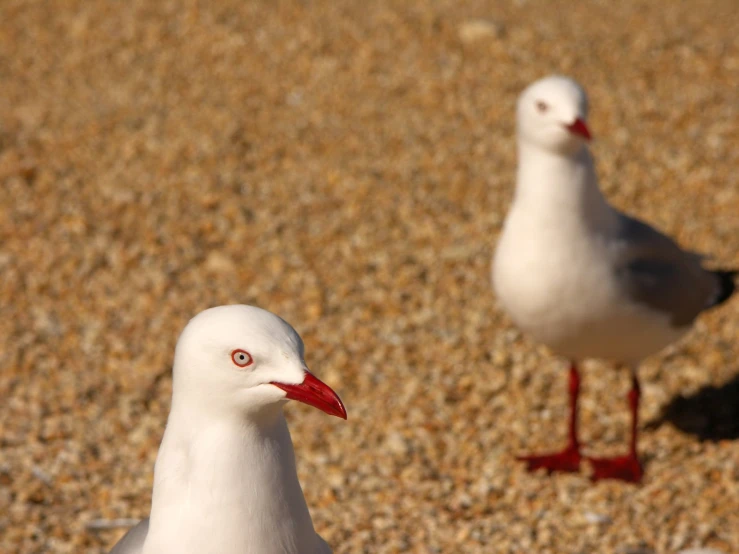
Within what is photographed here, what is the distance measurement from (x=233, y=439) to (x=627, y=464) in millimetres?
2916

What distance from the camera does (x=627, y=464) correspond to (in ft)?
16.9

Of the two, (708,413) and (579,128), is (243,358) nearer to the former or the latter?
(579,128)

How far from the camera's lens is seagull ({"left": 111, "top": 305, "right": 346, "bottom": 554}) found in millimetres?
2760

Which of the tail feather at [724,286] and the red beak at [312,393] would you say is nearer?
the red beak at [312,393]

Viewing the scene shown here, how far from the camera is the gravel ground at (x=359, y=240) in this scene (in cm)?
501

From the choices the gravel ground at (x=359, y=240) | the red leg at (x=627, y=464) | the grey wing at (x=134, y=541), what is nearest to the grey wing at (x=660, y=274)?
the red leg at (x=627, y=464)

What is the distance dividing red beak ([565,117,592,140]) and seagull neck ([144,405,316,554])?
2.28 metres

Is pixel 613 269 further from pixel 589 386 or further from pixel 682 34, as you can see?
pixel 682 34

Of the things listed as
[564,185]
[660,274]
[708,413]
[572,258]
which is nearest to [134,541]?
[572,258]

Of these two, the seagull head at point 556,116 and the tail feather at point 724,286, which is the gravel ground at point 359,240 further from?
the seagull head at point 556,116

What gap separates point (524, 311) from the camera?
4.83m

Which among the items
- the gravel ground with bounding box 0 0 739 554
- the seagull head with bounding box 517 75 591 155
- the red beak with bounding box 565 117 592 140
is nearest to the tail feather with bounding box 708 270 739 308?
the gravel ground with bounding box 0 0 739 554

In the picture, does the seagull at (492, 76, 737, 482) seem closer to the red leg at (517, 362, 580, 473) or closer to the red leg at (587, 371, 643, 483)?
the red leg at (587, 371, 643, 483)

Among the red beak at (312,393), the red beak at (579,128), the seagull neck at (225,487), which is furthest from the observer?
the red beak at (579,128)
